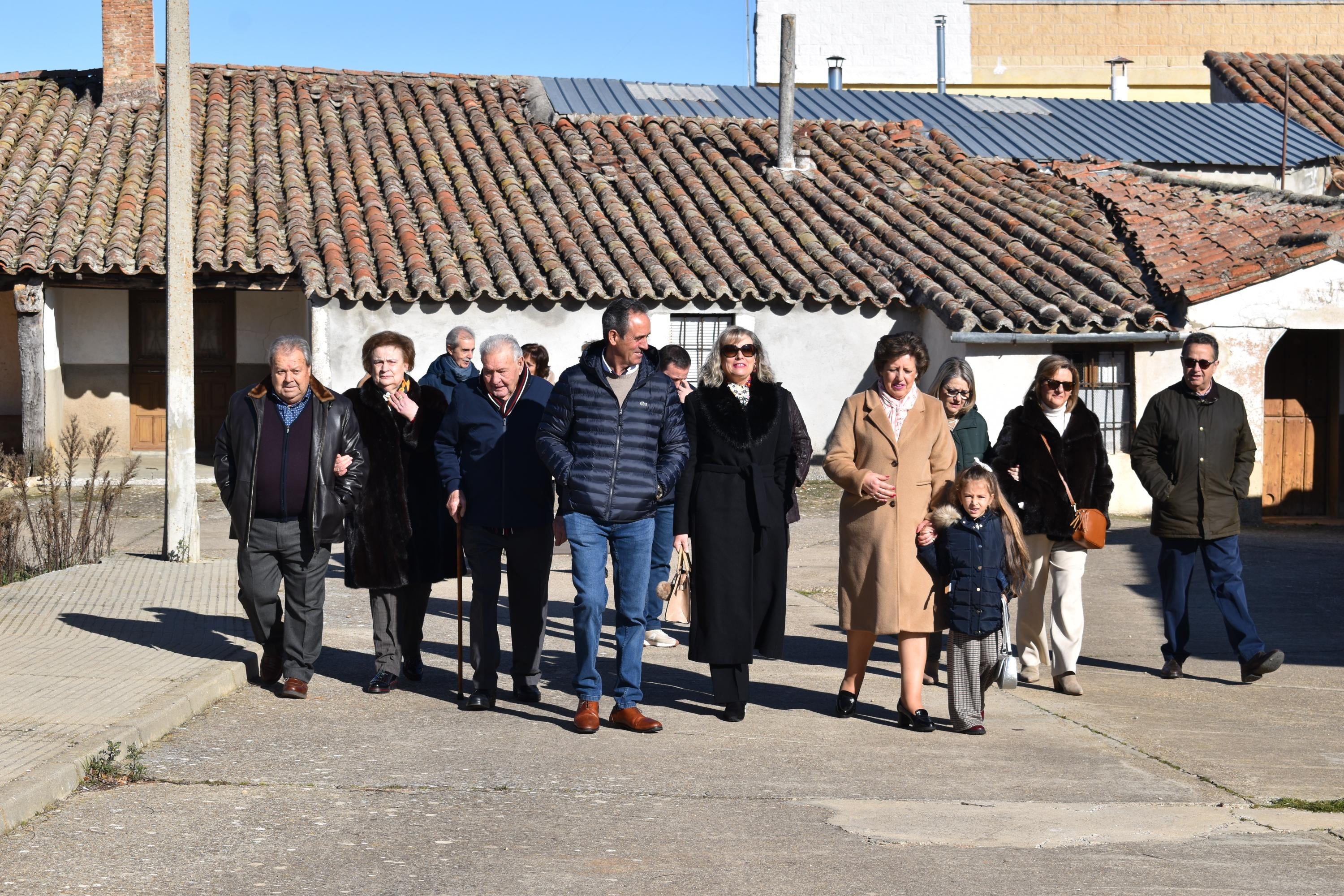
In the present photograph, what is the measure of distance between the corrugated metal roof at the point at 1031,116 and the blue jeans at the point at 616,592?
17868mm

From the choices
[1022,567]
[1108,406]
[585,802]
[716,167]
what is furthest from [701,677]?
[716,167]

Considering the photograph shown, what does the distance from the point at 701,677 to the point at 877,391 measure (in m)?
2.05

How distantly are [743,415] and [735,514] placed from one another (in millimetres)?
479

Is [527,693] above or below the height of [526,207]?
below

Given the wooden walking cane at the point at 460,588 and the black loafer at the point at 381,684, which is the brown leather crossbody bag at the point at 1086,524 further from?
the black loafer at the point at 381,684

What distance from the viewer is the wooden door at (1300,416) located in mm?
18344

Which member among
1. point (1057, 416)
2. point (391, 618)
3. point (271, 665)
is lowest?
point (271, 665)

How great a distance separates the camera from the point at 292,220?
19.3 metres

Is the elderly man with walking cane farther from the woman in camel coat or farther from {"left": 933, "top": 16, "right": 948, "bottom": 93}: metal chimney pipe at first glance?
{"left": 933, "top": 16, "right": 948, "bottom": 93}: metal chimney pipe

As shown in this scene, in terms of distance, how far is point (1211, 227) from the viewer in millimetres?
19781

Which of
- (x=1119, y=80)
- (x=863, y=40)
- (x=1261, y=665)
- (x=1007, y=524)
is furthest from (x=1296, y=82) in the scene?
(x=1007, y=524)

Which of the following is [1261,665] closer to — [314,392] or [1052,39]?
[314,392]

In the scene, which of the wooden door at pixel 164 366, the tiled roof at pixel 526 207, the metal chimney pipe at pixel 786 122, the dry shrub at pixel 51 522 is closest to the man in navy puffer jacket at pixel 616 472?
the dry shrub at pixel 51 522

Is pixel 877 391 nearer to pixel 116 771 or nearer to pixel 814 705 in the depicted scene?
pixel 814 705
